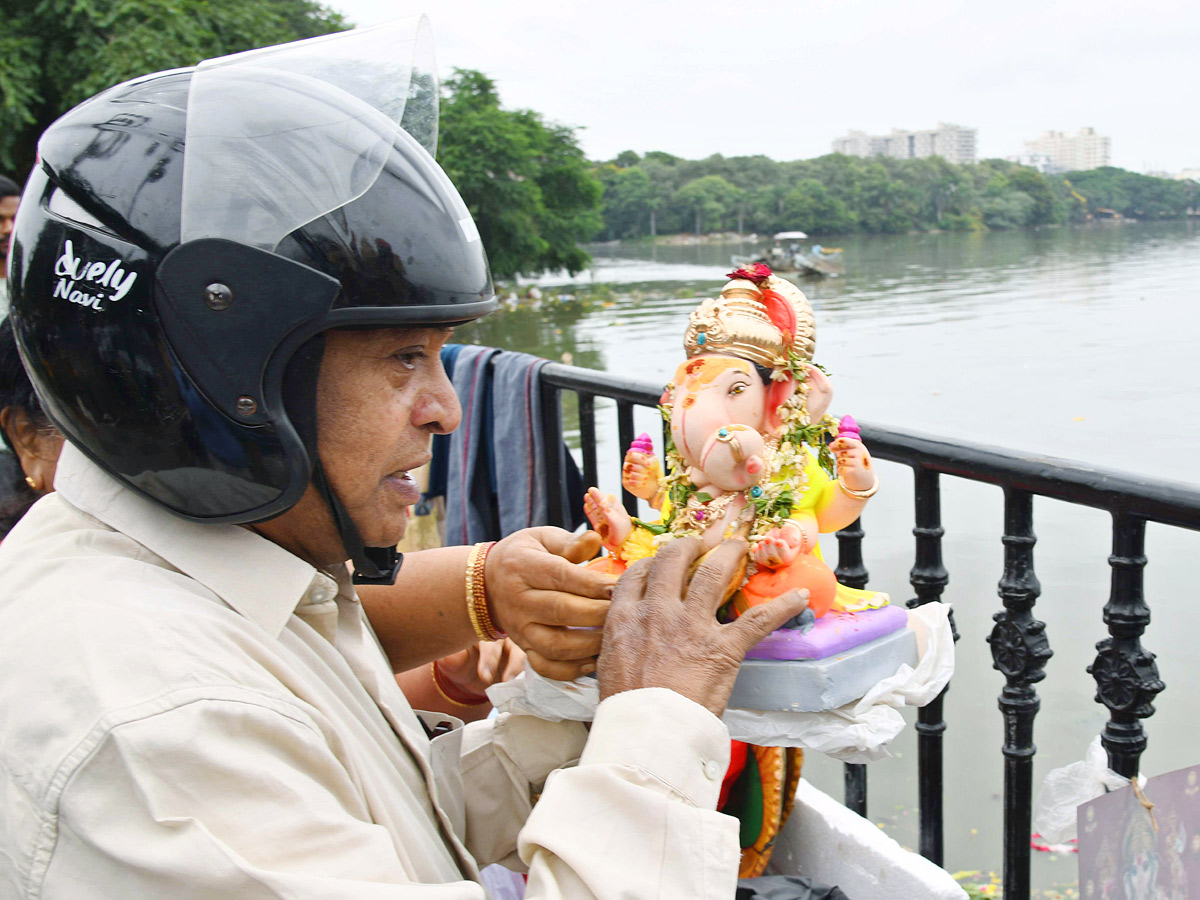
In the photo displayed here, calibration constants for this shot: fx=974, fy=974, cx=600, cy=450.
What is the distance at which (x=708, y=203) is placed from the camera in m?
24.5

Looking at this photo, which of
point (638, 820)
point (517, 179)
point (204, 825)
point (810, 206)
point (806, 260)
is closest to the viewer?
point (204, 825)

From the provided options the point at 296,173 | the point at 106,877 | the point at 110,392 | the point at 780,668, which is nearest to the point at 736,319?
the point at 780,668

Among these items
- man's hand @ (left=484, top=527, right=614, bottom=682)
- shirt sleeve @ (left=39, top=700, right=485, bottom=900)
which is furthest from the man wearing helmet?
man's hand @ (left=484, top=527, right=614, bottom=682)

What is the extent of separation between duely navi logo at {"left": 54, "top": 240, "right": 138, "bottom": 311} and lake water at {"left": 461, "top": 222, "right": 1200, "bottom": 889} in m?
1.52

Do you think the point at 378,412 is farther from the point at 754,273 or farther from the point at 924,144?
the point at 924,144

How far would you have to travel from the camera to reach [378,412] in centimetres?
131

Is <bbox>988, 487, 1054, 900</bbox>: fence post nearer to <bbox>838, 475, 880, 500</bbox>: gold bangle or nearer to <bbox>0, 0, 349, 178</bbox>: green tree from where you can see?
<bbox>838, 475, 880, 500</bbox>: gold bangle

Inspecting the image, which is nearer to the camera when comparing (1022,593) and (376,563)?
(376,563)

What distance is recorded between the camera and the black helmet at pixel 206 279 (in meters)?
1.24

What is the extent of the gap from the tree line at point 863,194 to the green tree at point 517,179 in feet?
7.93

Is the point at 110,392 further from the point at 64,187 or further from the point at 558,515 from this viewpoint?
the point at 558,515

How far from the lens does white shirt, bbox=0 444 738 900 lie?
0.93 metres

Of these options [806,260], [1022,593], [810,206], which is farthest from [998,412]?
[806,260]

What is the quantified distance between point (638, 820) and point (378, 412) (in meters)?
0.62
